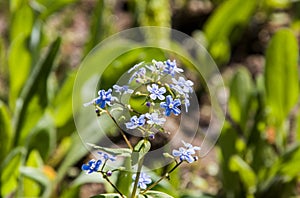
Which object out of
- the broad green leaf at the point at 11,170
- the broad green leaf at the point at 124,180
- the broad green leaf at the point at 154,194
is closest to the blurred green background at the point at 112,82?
the broad green leaf at the point at 11,170

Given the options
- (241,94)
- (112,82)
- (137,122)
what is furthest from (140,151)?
(241,94)

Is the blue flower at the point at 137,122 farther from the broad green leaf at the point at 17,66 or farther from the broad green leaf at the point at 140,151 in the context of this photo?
the broad green leaf at the point at 17,66

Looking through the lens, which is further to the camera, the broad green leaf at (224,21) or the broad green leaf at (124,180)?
the broad green leaf at (224,21)

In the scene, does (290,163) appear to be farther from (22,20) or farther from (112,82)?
(22,20)

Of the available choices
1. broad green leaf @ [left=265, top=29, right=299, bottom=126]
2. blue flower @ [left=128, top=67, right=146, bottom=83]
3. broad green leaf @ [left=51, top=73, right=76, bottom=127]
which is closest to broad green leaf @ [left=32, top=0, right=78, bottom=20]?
broad green leaf @ [left=51, top=73, right=76, bottom=127]

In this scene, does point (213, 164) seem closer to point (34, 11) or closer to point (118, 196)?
point (34, 11)

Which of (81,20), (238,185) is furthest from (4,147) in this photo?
(81,20)

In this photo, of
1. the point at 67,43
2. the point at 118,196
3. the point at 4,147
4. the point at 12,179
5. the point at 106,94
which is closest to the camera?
the point at 106,94
